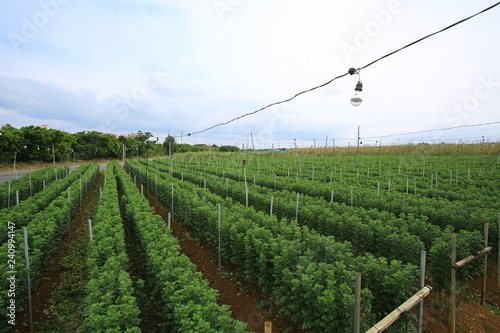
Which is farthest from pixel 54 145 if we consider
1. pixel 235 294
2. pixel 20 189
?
pixel 235 294

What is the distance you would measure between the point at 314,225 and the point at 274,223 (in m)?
2.43

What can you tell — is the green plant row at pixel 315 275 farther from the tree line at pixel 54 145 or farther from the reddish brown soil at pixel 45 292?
the tree line at pixel 54 145

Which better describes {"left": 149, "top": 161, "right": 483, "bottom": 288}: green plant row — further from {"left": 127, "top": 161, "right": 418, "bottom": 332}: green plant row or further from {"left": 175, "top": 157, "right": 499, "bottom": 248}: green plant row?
{"left": 127, "top": 161, "right": 418, "bottom": 332}: green plant row

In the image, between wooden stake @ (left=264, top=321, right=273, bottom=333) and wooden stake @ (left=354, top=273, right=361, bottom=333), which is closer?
wooden stake @ (left=264, top=321, right=273, bottom=333)

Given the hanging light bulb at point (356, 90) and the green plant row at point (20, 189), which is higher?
the hanging light bulb at point (356, 90)

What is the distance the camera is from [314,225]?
30.6 ft

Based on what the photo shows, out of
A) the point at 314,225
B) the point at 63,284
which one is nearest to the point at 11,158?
the point at 63,284

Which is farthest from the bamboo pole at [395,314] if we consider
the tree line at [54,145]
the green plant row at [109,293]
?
the tree line at [54,145]

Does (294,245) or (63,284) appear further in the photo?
(63,284)

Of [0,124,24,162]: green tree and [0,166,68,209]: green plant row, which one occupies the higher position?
[0,124,24,162]: green tree

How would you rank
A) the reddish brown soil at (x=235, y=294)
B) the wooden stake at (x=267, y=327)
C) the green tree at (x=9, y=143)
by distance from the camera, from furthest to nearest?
1. the green tree at (x=9, y=143)
2. the reddish brown soil at (x=235, y=294)
3. the wooden stake at (x=267, y=327)

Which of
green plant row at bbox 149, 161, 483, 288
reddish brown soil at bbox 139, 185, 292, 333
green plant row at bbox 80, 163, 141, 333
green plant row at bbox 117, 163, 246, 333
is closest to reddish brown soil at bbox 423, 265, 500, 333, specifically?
green plant row at bbox 149, 161, 483, 288

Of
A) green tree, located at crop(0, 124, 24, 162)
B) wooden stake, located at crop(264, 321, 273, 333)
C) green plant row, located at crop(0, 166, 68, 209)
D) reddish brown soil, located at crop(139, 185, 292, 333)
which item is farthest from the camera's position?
green tree, located at crop(0, 124, 24, 162)

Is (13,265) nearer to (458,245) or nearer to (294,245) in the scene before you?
(294,245)
